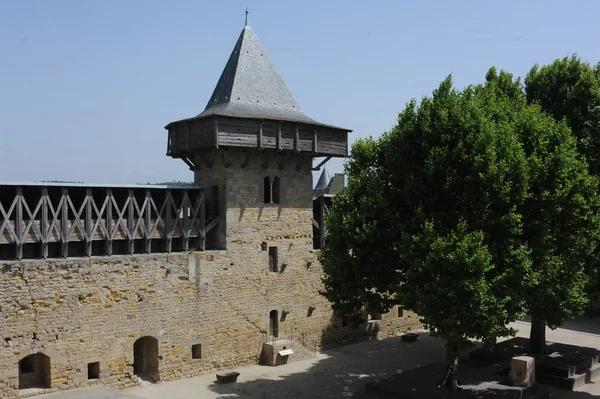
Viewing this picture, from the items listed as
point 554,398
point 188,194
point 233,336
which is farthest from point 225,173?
point 554,398

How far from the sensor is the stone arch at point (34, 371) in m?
17.4

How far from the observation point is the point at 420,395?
17078 mm

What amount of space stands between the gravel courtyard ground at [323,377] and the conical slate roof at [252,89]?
31.4 ft

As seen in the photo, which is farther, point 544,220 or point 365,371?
point 365,371

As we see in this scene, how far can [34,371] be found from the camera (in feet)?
58.6

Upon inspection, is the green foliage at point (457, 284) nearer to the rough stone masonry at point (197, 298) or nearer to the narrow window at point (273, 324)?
the rough stone masonry at point (197, 298)

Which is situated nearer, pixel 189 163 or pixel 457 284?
pixel 457 284

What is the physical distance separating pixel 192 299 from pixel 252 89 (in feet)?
28.6

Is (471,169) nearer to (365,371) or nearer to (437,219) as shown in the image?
(437,219)

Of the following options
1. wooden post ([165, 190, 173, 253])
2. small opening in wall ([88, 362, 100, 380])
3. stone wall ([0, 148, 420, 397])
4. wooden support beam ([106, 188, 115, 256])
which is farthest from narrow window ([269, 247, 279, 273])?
small opening in wall ([88, 362, 100, 380])

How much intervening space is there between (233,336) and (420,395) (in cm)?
745

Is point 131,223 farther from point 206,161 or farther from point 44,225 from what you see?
point 206,161

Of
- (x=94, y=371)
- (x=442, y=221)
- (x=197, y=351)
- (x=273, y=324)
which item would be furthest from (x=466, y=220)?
(x=94, y=371)

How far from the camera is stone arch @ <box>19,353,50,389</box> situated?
57.1 feet
